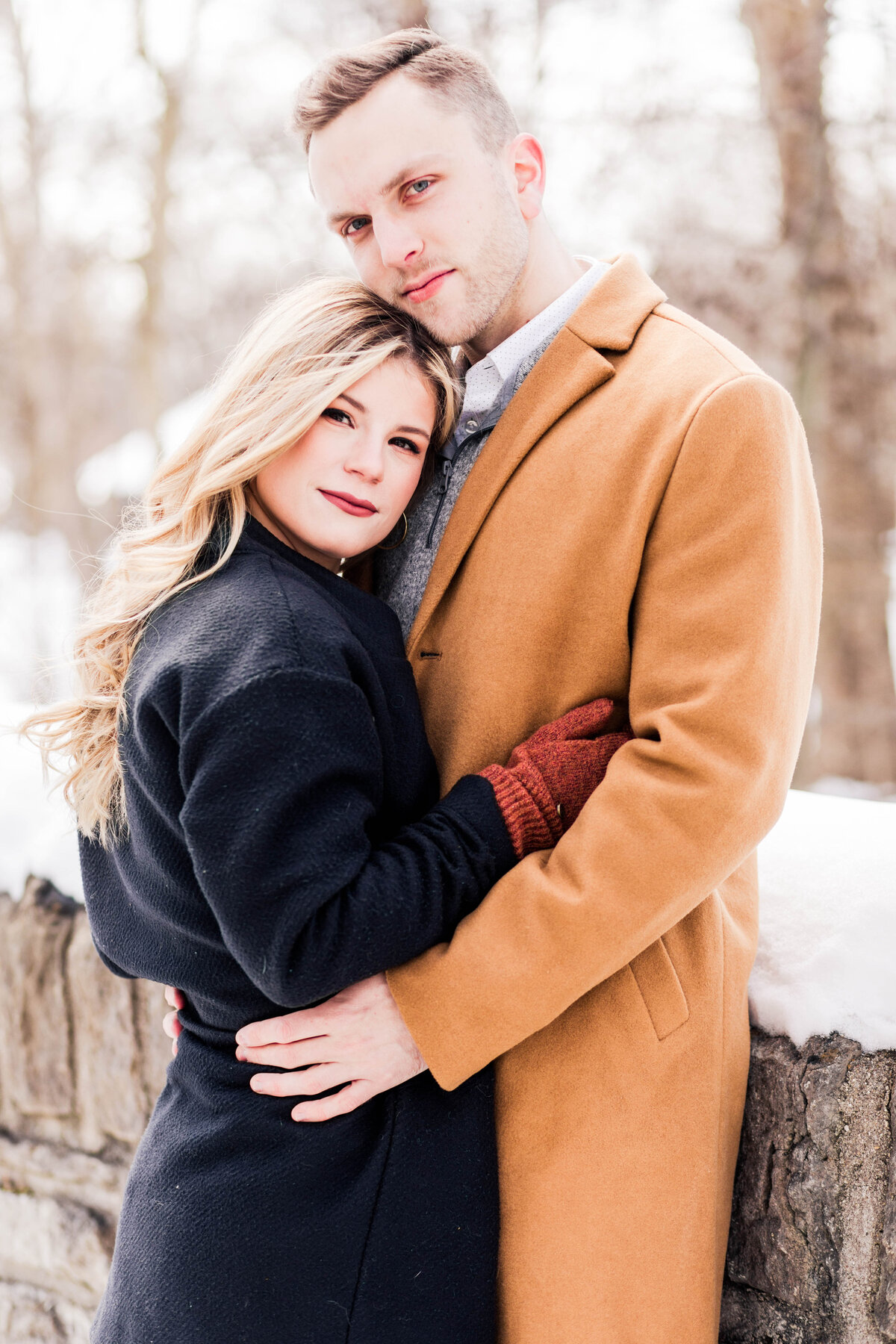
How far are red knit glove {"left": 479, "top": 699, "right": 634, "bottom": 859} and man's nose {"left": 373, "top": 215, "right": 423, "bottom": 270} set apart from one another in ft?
2.83

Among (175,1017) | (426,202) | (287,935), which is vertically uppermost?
(426,202)

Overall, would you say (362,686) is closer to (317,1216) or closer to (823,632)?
(317,1216)

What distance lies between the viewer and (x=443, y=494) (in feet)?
5.95

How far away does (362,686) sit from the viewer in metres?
1.42

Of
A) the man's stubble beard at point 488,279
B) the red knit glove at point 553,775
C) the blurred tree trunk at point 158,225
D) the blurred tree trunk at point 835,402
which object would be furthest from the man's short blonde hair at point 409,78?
the blurred tree trunk at point 158,225

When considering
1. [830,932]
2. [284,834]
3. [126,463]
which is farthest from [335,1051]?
[126,463]

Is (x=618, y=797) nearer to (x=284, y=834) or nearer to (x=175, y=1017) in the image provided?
(x=284, y=834)

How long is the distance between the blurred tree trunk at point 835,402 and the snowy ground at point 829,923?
5.61 metres

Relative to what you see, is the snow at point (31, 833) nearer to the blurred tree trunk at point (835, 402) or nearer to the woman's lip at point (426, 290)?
the woman's lip at point (426, 290)

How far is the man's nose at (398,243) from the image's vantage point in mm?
1785

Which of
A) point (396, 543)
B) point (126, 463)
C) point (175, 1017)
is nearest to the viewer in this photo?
point (175, 1017)

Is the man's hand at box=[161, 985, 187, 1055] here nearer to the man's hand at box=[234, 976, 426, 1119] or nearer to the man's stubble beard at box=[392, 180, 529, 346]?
the man's hand at box=[234, 976, 426, 1119]

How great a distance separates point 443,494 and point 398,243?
441 millimetres

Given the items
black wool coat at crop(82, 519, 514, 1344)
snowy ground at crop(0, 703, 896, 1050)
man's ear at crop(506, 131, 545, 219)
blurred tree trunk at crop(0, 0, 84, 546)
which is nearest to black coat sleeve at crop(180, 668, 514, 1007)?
black wool coat at crop(82, 519, 514, 1344)
